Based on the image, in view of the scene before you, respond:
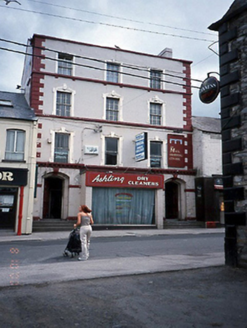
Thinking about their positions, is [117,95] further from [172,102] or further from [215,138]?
[215,138]

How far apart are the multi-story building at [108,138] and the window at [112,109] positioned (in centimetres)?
8

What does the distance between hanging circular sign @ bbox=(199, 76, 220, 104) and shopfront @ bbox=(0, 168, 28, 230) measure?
12784 mm

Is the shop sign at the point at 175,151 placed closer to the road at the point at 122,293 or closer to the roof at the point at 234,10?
the road at the point at 122,293

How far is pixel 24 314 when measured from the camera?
438 centimetres

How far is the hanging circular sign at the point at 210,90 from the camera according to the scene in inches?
357

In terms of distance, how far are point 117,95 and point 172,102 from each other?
4.79 meters

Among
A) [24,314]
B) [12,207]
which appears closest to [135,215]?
[12,207]

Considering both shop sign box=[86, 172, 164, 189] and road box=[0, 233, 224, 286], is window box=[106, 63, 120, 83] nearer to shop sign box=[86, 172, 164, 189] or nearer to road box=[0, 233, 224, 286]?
shop sign box=[86, 172, 164, 189]

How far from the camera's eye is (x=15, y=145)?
1955 cm

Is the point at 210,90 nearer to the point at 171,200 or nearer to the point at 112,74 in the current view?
the point at 112,74

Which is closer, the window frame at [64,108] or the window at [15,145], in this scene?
the window at [15,145]

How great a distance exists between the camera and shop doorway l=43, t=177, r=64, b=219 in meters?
22.7

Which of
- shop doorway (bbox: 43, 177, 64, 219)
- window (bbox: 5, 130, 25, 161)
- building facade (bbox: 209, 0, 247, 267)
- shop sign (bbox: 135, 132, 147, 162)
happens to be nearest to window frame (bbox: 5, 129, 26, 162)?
window (bbox: 5, 130, 25, 161)

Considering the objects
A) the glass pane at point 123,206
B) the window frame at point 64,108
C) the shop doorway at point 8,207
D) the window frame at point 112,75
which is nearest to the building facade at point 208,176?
the glass pane at point 123,206
